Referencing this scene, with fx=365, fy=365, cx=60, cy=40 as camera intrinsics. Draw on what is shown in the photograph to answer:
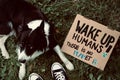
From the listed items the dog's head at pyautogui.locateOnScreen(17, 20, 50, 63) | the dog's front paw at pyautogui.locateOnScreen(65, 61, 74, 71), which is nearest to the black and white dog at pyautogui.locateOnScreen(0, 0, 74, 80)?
the dog's head at pyautogui.locateOnScreen(17, 20, 50, 63)

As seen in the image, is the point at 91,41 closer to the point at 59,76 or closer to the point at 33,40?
the point at 59,76

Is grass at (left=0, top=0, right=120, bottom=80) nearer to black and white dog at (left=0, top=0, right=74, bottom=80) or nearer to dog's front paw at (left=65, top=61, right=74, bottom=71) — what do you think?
dog's front paw at (left=65, top=61, right=74, bottom=71)

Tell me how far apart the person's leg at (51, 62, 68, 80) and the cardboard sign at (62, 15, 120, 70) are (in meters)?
0.20

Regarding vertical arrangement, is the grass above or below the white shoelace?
above

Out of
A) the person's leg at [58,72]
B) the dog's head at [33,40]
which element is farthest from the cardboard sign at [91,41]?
the dog's head at [33,40]

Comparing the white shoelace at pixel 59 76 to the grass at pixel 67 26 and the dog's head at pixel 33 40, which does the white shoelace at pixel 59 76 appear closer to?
the grass at pixel 67 26

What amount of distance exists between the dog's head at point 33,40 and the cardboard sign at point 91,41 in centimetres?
40

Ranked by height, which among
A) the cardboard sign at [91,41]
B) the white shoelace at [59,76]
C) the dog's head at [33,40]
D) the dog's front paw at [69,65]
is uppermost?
the dog's head at [33,40]

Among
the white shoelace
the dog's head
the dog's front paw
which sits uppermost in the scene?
the dog's head

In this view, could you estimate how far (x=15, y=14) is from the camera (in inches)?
145

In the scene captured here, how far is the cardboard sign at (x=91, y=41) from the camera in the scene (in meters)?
3.83

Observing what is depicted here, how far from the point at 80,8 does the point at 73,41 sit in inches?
15.7

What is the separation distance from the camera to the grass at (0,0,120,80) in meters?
3.93

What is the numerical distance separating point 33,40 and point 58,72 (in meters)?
0.64
